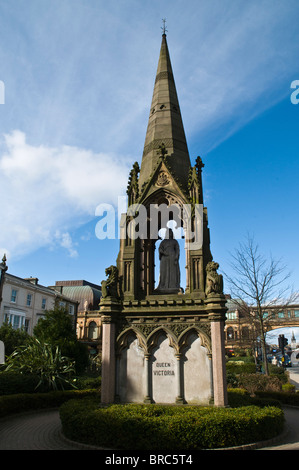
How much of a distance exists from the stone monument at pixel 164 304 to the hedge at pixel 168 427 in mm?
1340

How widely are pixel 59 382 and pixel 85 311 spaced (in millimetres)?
55871

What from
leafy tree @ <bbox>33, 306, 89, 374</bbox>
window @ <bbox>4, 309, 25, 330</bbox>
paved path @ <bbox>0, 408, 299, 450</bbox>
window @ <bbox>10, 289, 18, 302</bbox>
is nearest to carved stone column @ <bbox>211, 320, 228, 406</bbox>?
paved path @ <bbox>0, 408, 299, 450</bbox>

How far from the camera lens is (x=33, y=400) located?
1517 cm

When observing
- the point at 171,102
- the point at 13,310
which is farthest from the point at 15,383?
the point at 13,310

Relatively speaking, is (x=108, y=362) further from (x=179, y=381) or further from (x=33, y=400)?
(x=33, y=400)

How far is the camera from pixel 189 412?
342 inches

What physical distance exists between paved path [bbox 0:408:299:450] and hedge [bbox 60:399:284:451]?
392 millimetres

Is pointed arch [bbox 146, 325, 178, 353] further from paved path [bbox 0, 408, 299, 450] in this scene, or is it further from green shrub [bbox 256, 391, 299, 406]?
green shrub [bbox 256, 391, 299, 406]

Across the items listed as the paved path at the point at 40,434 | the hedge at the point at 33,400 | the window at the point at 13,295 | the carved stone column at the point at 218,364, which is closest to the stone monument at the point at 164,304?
the carved stone column at the point at 218,364

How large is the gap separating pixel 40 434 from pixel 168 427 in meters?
4.83

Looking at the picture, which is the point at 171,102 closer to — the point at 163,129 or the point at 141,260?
the point at 163,129

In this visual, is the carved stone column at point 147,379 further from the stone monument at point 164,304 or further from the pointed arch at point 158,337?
the pointed arch at point 158,337

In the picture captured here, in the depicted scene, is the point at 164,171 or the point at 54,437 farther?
the point at 164,171

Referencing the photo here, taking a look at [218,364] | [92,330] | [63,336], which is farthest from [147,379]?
[92,330]
